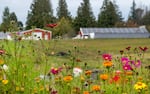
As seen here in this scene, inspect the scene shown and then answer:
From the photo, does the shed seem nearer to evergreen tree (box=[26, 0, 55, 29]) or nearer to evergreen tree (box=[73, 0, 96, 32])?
evergreen tree (box=[73, 0, 96, 32])

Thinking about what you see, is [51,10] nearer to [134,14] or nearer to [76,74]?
[134,14]

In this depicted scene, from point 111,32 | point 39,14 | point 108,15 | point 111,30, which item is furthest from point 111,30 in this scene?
point 39,14

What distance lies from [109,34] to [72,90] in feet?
249

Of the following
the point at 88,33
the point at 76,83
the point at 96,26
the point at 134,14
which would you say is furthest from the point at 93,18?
the point at 76,83

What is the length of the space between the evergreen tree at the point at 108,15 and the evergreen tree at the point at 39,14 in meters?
10.3

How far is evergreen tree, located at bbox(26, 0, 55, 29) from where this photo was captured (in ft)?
255

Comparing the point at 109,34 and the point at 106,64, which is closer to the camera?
the point at 106,64

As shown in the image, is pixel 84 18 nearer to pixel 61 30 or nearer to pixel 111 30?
pixel 111 30

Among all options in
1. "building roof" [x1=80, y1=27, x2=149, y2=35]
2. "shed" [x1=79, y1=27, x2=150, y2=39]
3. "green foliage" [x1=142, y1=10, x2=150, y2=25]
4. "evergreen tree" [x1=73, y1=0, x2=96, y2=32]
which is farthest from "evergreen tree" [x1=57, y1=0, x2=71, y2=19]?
"green foliage" [x1=142, y1=10, x2=150, y2=25]

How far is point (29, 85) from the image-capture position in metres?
4.04

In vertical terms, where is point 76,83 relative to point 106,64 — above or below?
below

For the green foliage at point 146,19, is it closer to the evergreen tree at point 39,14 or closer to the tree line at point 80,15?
the tree line at point 80,15

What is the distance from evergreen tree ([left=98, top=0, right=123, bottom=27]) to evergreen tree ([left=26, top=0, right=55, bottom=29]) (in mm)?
10279

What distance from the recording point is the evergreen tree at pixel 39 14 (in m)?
77.6
